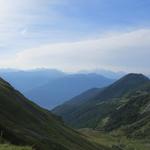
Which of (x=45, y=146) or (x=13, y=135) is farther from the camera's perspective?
(x=45, y=146)

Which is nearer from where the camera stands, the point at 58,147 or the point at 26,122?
the point at 58,147

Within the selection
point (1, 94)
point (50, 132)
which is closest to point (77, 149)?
point (50, 132)

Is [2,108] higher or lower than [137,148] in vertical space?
higher

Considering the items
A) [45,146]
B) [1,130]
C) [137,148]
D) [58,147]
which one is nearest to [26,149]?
[1,130]

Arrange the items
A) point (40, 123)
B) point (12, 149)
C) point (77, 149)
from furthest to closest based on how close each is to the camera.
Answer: point (40, 123), point (77, 149), point (12, 149)

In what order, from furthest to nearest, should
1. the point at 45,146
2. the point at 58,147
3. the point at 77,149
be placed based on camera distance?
1. the point at 77,149
2. the point at 58,147
3. the point at 45,146

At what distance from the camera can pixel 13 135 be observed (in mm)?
46719

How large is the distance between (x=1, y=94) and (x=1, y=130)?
27093 mm

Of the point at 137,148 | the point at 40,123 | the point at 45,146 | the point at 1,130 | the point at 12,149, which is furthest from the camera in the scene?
the point at 137,148

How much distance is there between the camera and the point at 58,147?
58906 millimetres

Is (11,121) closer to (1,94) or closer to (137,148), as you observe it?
(1,94)

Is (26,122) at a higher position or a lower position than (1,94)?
lower

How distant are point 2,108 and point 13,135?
1877 centimetres

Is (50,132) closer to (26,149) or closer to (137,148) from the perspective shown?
(26,149)
